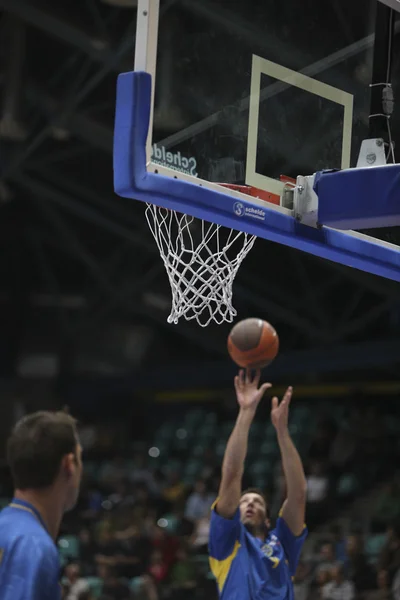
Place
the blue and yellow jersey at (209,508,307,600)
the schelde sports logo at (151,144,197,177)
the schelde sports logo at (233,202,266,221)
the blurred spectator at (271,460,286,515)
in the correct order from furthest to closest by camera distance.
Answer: the blurred spectator at (271,460,286,515)
the blue and yellow jersey at (209,508,307,600)
the schelde sports logo at (233,202,266,221)
the schelde sports logo at (151,144,197,177)

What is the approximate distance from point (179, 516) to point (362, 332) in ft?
13.5

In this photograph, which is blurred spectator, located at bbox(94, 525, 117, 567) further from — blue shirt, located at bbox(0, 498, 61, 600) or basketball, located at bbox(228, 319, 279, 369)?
blue shirt, located at bbox(0, 498, 61, 600)

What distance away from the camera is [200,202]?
165 inches

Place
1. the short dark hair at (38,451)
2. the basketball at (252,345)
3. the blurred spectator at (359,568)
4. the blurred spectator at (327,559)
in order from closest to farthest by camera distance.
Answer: the short dark hair at (38,451), the basketball at (252,345), the blurred spectator at (359,568), the blurred spectator at (327,559)

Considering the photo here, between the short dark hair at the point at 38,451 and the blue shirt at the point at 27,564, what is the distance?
0.12 meters

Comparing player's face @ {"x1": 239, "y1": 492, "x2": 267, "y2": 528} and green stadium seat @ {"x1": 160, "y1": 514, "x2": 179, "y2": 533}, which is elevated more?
green stadium seat @ {"x1": 160, "y1": 514, "x2": 179, "y2": 533}

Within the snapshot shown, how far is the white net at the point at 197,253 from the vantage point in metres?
4.64

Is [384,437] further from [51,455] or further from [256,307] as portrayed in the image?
[51,455]

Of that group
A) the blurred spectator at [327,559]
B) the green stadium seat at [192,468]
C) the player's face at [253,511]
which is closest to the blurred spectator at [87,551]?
the green stadium seat at [192,468]

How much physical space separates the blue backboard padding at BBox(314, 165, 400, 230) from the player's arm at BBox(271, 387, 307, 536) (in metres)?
0.79

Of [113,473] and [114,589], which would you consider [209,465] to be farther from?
[114,589]

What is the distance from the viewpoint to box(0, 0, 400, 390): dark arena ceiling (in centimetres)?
1084

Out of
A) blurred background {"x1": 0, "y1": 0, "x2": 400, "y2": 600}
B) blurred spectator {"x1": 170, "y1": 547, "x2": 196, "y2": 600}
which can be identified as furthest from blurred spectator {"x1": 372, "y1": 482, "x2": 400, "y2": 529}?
blurred spectator {"x1": 170, "y1": 547, "x2": 196, "y2": 600}

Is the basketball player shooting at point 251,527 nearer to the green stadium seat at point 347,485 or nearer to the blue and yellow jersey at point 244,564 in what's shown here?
the blue and yellow jersey at point 244,564
